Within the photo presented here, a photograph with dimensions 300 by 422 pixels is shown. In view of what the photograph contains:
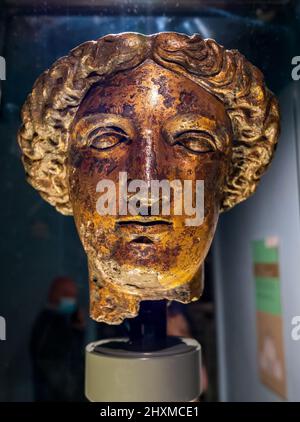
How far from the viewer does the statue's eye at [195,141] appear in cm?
113

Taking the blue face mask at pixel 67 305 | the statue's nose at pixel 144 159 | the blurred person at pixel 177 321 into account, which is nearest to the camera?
the statue's nose at pixel 144 159

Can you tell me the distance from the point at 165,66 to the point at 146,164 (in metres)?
0.28

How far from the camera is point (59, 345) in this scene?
1.81 metres

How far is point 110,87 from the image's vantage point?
115cm

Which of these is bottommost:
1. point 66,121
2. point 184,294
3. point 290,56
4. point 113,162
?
point 184,294

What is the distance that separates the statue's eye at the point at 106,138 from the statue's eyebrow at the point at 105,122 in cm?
1

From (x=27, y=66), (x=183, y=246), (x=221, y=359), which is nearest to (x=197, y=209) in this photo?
(x=183, y=246)

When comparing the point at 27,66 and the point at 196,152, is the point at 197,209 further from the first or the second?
the point at 27,66

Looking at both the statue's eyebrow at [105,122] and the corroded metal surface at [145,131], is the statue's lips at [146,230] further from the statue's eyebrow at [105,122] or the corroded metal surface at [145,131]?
the statue's eyebrow at [105,122]

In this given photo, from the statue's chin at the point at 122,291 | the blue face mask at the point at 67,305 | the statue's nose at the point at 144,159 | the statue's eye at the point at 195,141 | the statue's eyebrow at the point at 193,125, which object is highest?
the statue's eyebrow at the point at 193,125

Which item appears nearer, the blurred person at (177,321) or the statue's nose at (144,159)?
the statue's nose at (144,159)

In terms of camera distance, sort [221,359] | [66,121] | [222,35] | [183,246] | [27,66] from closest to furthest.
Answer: [183,246] < [66,121] < [222,35] < [27,66] < [221,359]

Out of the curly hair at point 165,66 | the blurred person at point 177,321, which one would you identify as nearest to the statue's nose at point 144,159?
the curly hair at point 165,66

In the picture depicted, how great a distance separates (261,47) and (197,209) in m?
0.65
